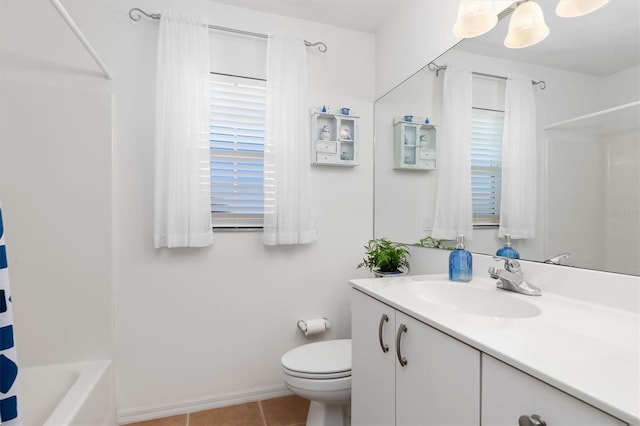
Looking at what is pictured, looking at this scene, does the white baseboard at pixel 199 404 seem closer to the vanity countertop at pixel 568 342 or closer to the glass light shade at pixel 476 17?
the vanity countertop at pixel 568 342

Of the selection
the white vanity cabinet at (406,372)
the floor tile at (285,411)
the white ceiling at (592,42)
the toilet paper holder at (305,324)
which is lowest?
the floor tile at (285,411)

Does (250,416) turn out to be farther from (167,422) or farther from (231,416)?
(167,422)

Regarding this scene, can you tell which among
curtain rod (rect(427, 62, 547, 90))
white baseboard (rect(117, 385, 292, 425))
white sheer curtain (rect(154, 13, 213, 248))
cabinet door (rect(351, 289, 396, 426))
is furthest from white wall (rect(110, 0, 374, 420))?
cabinet door (rect(351, 289, 396, 426))

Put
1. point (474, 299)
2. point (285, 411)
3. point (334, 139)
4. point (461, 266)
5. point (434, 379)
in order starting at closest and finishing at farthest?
point (434, 379)
point (474, 299)
point (461, 266)
point (285, 411)
point (334, 139)

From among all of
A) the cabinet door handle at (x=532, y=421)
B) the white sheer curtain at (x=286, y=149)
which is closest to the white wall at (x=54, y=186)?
the white sheer curtain at (x=286, y=149)

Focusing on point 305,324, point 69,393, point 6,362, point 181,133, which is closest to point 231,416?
point 305,324

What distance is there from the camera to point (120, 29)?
168 cm

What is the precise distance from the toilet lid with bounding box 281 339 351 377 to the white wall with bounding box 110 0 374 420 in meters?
0.35

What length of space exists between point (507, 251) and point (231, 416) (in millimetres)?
1680

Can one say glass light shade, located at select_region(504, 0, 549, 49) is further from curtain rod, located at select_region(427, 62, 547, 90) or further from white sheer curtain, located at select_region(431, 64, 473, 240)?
white sheer curtain, located at select_region(431, 64, 473, 240)

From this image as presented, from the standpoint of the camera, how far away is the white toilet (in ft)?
4.62

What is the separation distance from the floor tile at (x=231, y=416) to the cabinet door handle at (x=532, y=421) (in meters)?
1.51

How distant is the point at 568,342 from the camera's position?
2.20ft

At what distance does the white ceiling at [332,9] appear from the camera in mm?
1840
